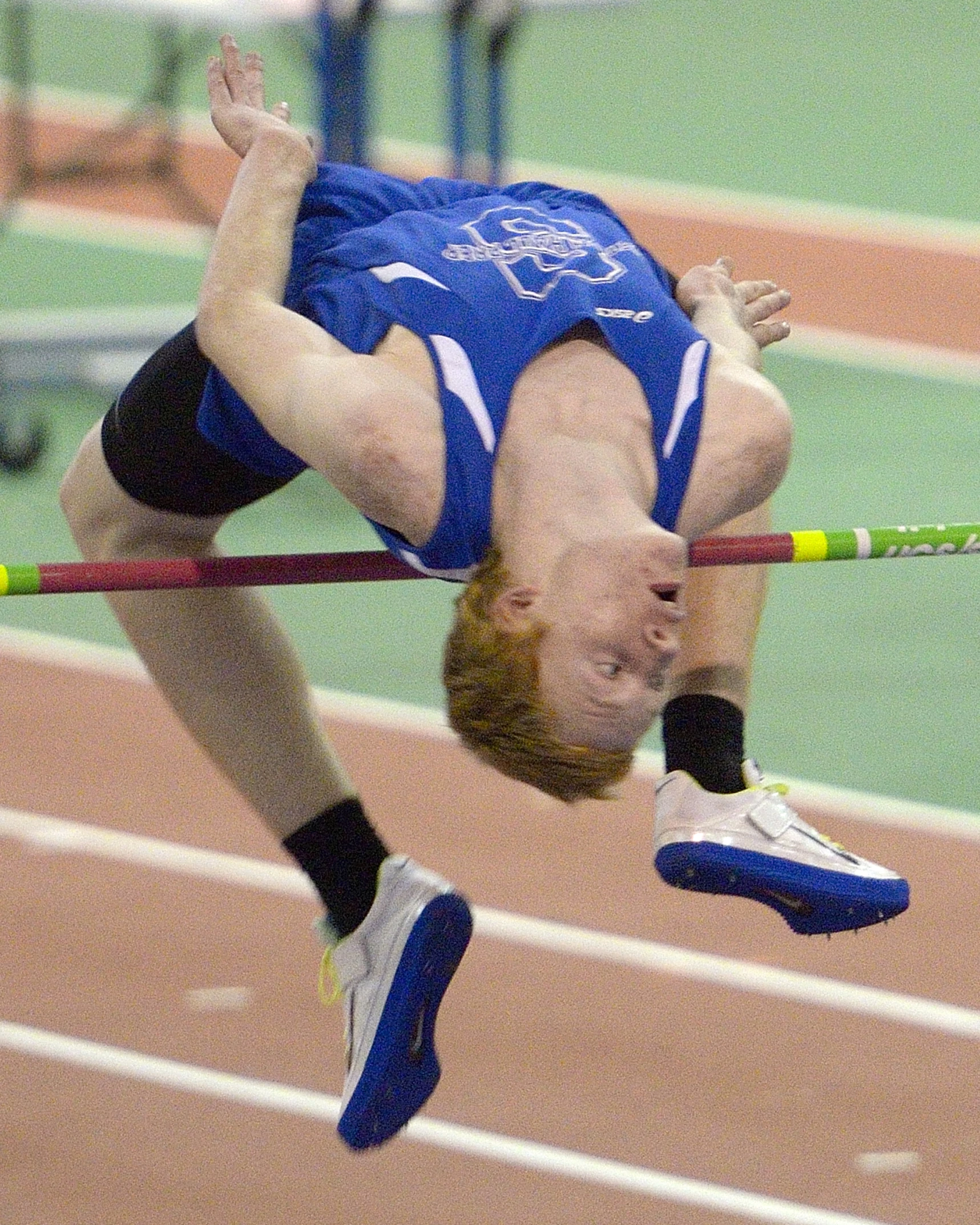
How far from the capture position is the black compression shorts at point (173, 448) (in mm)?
3451

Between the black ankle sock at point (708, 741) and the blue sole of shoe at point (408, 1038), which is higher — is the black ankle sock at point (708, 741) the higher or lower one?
the higher one

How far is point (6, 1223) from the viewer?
12.3 ft

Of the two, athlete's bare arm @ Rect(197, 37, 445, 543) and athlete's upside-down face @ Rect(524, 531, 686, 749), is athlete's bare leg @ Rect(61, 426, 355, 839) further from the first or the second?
athlete's upside-down face @ Rect(524, 531, 686, 749)

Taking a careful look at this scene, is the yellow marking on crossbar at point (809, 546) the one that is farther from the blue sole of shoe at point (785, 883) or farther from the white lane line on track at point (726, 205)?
the white lane line on track at point (726, 205)

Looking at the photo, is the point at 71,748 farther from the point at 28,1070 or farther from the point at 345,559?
the point at 345,559

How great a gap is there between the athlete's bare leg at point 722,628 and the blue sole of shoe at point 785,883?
278 millimetres

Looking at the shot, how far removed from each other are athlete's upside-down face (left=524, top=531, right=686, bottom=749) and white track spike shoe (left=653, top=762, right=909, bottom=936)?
0.35 metres

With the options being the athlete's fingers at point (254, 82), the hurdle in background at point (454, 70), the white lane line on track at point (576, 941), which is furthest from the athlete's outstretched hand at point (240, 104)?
the hurdle in background at point (454, 70)

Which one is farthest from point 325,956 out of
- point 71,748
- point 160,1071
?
point 71,748

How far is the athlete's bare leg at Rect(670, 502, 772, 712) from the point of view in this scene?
11.4 feet

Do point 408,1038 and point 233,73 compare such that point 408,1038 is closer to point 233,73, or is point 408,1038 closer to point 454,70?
point 233,73

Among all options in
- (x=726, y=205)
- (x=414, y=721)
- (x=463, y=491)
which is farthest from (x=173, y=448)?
(x=726, y=205)

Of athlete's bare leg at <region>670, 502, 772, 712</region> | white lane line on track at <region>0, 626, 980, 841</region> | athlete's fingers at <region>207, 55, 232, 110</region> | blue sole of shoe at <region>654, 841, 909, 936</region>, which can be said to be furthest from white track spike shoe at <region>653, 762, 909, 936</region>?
white lane line on track at <region>0, 626, 980, 841</region>

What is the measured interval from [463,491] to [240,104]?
0.73 m
